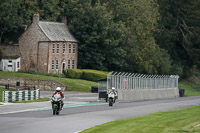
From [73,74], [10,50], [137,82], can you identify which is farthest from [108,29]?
[137,82]

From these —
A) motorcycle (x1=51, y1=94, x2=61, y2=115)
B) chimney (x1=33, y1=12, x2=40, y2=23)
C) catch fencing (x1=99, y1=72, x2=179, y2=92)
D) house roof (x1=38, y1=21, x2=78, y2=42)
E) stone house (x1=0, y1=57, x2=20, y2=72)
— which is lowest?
motorcycle (x1=51, y1=94, x2=61, y2=115)

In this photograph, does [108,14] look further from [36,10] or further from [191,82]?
[191,82]

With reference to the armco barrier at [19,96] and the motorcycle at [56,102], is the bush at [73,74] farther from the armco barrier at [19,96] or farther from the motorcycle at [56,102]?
the motorcycle at [56,102]

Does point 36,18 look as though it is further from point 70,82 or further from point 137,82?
point 137,82

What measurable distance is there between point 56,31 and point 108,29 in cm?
857

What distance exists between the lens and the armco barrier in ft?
168

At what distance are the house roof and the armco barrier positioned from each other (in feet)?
102

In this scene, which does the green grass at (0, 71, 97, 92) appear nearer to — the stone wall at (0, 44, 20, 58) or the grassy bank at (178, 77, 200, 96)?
the stone wall at (0, 44, 20, 58)

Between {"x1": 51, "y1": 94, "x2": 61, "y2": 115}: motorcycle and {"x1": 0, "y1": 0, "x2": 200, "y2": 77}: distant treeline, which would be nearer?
{"x1": 51, "y1": 94, "x2": 61, "y2": 115}: motorcycle

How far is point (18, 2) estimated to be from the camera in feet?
297

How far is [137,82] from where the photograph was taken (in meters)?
63.9

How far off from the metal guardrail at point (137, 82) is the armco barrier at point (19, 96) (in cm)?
741

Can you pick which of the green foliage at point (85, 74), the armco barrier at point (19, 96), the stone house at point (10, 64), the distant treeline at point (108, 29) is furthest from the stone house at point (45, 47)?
Result: the armco barrier at point (19, 96)

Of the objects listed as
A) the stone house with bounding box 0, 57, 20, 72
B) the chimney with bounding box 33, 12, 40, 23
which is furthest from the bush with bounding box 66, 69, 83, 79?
the chimney with bounding box 33, 12, 40, 23
